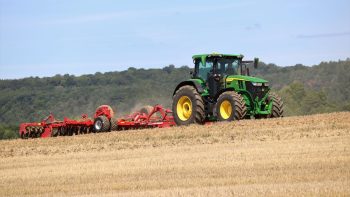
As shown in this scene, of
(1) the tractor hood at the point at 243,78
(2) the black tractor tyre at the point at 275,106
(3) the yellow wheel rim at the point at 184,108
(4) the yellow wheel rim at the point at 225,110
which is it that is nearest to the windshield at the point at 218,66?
(1) the tractor hood at the point at 243,78

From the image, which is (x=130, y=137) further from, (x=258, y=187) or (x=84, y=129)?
(x=258, y=187)

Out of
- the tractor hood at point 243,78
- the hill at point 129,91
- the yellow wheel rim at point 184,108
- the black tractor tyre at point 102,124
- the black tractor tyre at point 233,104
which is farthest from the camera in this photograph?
the hill at point 129,91

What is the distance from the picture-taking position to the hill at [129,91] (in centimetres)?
6612

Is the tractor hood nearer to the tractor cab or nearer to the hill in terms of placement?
the tractor cab

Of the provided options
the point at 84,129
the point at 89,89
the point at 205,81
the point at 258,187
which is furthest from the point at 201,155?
the point at 89,89

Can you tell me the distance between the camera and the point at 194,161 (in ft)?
56.0

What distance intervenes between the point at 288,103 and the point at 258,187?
51516mm

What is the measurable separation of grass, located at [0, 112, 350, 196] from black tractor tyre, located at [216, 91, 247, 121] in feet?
2.55

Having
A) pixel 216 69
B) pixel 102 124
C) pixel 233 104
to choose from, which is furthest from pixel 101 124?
pixel 233 104

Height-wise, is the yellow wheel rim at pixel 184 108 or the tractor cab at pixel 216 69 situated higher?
the tractor cab at pixel 216 69

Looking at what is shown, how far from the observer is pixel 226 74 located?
81.3ft

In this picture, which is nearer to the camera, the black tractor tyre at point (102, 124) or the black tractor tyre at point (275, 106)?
the black tractor tyre at point (275, 106)

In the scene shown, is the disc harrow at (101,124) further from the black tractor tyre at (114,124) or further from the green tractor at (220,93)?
the green tractor at (220,93)

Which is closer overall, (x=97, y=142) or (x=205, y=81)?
(x=97, y=142)
